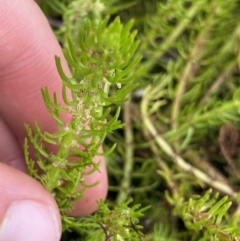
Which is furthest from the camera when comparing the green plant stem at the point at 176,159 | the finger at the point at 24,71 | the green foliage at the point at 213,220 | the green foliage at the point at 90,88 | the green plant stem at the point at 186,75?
the green plant stem at the point at 186,75

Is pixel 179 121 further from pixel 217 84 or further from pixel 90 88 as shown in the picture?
pixel 90 88

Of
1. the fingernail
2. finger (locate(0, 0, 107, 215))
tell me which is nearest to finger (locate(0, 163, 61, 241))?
the fingernail

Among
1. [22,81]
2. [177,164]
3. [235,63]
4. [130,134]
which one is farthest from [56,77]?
[235,63]

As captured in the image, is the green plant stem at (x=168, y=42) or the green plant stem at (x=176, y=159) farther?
the green plant stem at (x=168, y=42)

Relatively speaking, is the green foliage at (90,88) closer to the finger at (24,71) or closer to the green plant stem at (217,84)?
the finger at (24,71)

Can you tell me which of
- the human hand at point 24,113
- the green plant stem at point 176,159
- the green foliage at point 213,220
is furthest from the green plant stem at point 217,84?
the green foliage at point 213,220

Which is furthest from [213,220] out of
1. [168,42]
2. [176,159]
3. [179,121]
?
[168,42]

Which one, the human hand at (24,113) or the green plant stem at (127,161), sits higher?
the human hand at (24,113)
